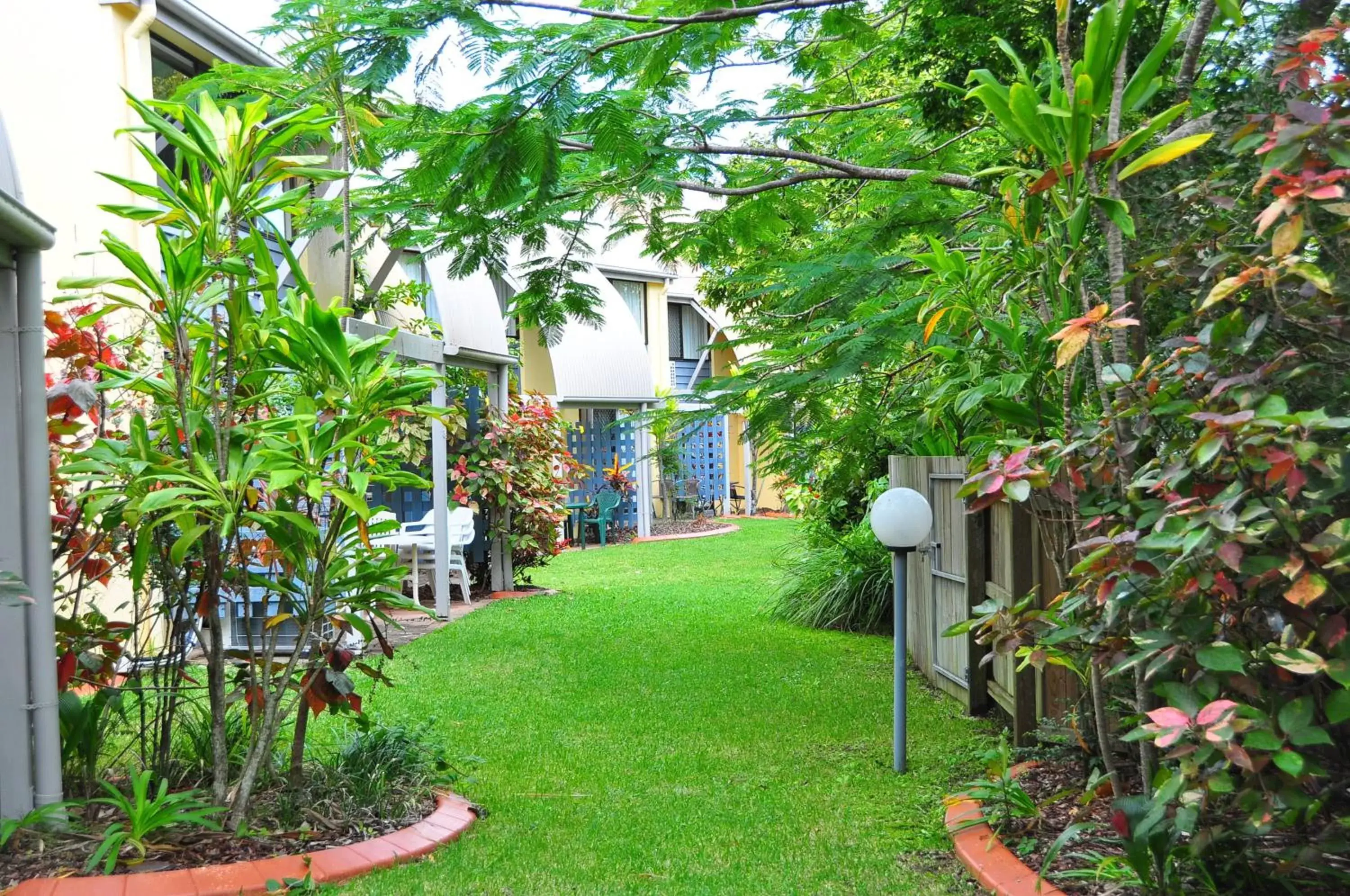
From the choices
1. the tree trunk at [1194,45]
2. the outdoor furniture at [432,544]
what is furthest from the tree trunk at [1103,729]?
the outdoor furniture at [432,544]

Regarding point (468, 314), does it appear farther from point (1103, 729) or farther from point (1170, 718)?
point (1170, 718)

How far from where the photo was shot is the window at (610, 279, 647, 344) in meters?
27.2

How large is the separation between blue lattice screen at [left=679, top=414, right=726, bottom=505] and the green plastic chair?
15.5 feet

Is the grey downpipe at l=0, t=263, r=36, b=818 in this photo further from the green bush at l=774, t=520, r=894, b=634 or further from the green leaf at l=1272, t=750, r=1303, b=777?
the green bush at l=774, t=520, r=894, b=634

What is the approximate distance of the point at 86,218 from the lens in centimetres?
898

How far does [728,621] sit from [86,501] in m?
7.67

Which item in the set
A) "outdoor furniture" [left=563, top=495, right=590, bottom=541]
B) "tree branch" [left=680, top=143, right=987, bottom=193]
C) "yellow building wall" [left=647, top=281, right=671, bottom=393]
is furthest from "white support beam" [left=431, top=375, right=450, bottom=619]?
"yellow building wall" [left=647, top=281, right=671, bottom=393]

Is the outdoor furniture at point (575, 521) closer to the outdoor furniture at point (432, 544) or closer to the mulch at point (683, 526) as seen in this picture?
the mulch at point (683, 526)

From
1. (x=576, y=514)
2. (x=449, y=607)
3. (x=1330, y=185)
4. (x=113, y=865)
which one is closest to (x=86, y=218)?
(x=449, y=607)

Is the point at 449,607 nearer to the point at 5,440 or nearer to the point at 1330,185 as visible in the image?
the point at 5,440

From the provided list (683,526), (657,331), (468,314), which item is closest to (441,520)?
(468,314)

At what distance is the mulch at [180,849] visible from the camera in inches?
161

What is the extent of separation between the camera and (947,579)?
7.71 meters

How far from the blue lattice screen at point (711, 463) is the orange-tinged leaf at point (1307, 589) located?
23.5m
